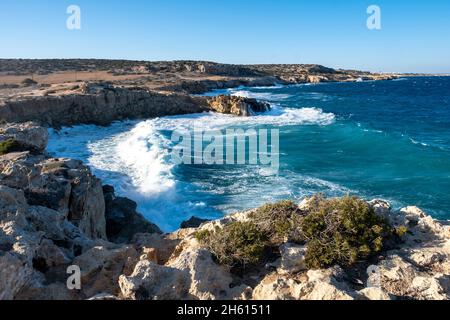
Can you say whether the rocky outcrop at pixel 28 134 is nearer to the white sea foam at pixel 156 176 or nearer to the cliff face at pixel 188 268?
the white sea foam at pixel 156 176

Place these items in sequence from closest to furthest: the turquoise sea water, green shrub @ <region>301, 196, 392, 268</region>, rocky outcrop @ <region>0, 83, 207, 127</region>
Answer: green shrub @ <region>301, 196, 392, 268</region>, the turquoise sea water, rocky outcrop @ <region>0, 83, 207, 127</region>

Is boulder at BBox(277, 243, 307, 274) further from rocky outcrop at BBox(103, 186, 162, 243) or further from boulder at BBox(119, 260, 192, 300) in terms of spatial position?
rocky outcrop at BBox(103, 186, 162, 243)

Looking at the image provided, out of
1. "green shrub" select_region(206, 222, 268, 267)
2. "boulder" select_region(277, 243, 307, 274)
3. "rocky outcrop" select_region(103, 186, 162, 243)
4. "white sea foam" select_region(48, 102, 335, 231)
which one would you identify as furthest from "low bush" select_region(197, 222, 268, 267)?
"white sea foam" select_region(48, 102, 335, 231)

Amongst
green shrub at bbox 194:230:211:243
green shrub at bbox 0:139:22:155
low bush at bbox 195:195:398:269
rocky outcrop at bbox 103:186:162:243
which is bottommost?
rocky outcrop at bbox 103:186:162:243

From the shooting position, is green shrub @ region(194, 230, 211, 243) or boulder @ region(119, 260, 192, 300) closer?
boulder @ region(119, 260, 192, 300)

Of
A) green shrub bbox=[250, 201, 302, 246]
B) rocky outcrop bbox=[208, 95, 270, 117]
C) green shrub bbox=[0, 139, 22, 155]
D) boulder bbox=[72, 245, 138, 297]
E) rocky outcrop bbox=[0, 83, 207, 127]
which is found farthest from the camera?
rocky outcrop bbox=[208, 95, 270, 117]

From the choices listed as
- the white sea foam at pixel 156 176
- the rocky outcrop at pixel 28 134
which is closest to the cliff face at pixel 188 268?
the white sea foam at pixel 156 176

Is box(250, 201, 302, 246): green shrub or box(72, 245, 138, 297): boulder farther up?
box(250, 201, 302, 246): green shrub
